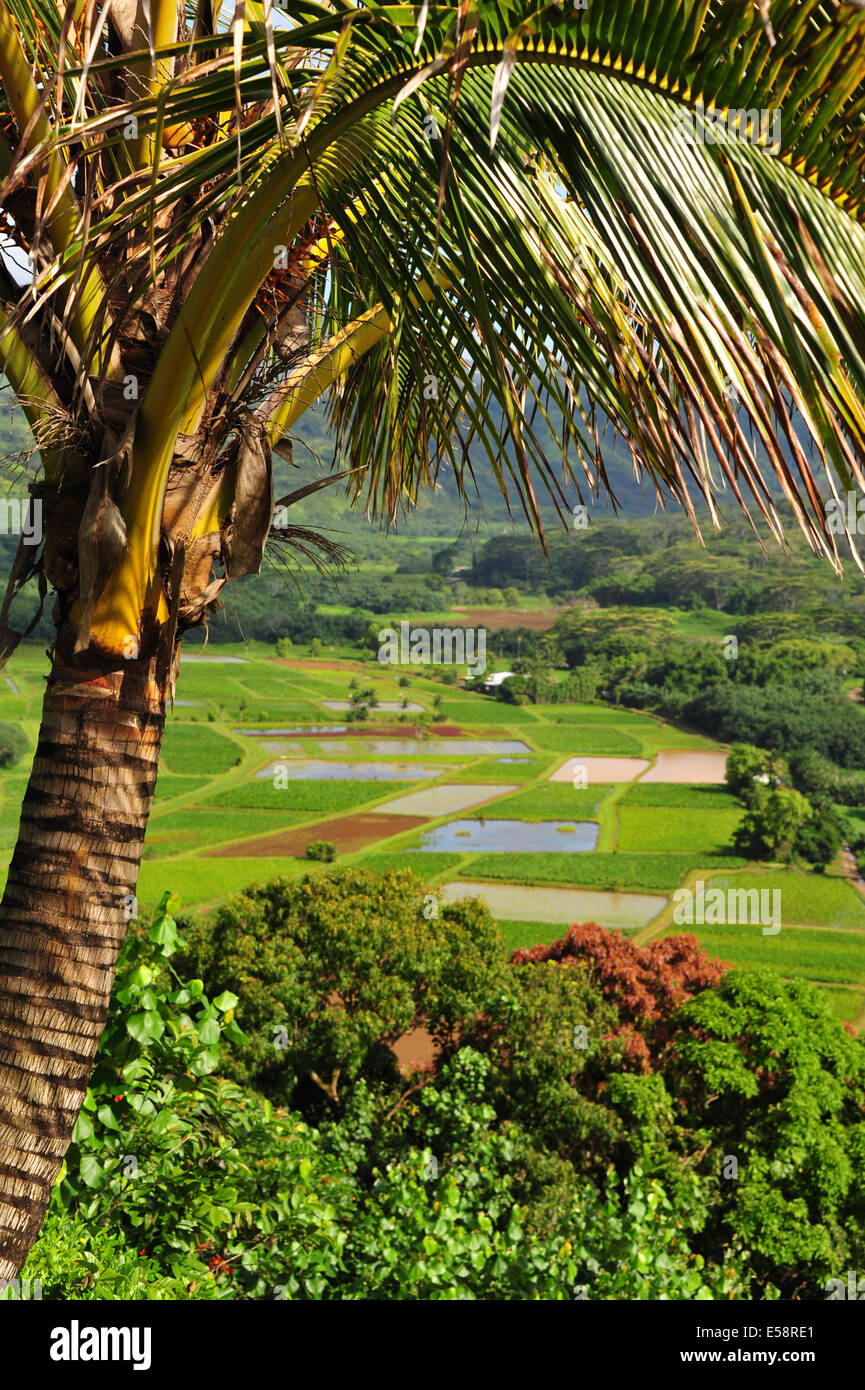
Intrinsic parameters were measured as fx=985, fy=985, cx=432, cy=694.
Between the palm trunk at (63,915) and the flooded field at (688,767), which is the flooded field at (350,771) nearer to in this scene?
the flooded field at (688,767)

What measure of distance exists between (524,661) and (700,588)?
46.0ft

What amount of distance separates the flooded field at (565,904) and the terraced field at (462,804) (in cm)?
7

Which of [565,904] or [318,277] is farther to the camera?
[565,904]

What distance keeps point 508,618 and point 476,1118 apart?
5584 centimetres

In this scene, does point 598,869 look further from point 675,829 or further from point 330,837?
point 330,837

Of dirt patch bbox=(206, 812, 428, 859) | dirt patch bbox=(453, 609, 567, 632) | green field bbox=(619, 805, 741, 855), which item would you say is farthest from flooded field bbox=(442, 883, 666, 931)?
dirt patch bbox=(453, 609, 567, 632)

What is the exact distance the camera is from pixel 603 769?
46.9m

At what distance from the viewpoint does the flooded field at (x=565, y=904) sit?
35438 millimetres

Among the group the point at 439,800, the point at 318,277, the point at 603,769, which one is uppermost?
the point at 318,277

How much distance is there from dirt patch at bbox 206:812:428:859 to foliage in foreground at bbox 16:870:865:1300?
2475cm

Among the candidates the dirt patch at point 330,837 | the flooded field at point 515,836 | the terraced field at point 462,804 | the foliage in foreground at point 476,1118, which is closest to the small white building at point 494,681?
the terraced field at point 462,804

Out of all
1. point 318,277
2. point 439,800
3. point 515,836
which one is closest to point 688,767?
point 515,836

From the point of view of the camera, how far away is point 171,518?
203cm
